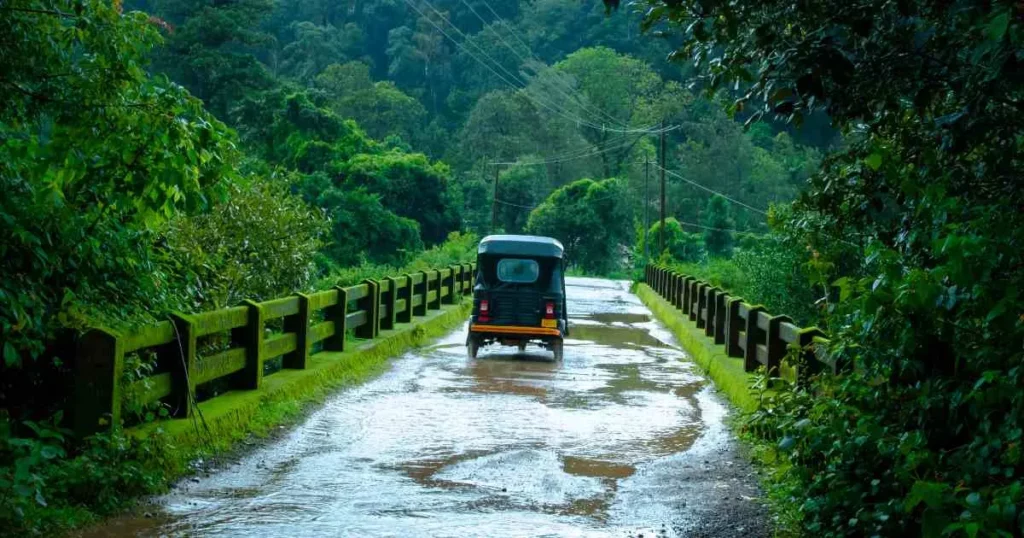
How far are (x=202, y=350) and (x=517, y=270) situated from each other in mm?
9657

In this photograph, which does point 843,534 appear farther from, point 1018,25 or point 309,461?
point 309,461

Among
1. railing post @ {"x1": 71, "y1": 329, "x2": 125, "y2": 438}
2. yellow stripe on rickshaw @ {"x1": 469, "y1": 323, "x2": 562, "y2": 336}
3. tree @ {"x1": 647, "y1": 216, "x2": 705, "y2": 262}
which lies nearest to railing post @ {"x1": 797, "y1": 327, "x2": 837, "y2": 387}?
railing post @ {"x1": 71, "y1": 329, "x2": 125, "y2": 438}

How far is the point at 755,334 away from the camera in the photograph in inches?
542

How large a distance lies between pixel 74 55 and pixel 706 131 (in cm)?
8774

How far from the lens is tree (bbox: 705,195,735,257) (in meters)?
73.2

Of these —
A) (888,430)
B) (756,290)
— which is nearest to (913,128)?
(888,430)

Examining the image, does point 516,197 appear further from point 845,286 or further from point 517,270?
point 845,286

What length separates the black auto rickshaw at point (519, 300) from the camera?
18484mm

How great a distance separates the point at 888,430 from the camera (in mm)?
6504

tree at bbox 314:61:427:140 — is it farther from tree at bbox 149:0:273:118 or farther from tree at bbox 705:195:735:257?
tree at bbox 149:0:273:118

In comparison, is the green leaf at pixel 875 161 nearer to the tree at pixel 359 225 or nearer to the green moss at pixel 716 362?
the green moss at pixel 716 362

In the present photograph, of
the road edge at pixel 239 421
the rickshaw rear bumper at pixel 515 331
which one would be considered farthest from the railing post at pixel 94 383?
the rickshaw rear bumper at pixel 515 331

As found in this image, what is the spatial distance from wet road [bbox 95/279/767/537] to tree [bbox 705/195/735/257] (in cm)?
5904

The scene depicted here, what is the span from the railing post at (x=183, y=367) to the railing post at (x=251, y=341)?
1.75 metres
